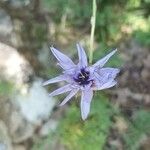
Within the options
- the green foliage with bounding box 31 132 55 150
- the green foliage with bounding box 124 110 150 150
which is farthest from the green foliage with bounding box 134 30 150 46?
the green foliage with bounding box 31 132 55 150

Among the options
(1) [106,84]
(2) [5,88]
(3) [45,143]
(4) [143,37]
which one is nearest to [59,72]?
(2) [5,88]

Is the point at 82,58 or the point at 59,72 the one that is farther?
the point at 59,72

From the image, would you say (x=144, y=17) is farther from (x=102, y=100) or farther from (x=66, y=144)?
(x=66, y=144)

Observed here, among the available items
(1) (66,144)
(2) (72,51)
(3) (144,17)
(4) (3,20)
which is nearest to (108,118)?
(1) (66,144)

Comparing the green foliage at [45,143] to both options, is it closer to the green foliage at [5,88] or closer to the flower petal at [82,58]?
the green foliage at [5,88]

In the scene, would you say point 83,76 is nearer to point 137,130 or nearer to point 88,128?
point 88,128

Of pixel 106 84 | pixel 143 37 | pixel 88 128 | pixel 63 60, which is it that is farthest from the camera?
pixel 143 37
